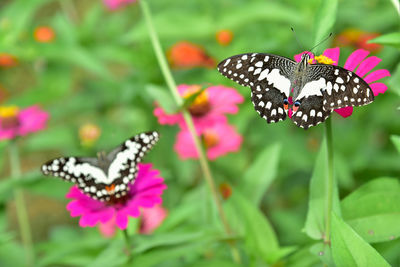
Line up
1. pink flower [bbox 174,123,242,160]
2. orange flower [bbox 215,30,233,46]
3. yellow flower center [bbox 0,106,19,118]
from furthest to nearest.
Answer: orange flower [bbox 215,30,233,46] < yellow flower center [bbox 0,106,19,118] < pink flower [bbox 174,123,242,160]

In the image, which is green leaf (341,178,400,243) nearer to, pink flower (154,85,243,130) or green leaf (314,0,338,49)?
green leaf (314,0,338,49)

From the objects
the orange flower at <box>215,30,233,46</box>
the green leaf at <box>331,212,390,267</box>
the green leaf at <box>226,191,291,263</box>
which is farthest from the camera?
the orange flower at <box>215,30,233,46</box>

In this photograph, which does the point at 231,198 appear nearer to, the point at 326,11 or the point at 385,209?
the point at 385,209

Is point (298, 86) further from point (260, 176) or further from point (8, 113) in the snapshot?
point (8, 113)

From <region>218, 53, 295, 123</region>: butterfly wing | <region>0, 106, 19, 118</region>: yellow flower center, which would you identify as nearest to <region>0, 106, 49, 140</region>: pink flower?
<region>0, 106, 19, 118</region>: yellow flower center

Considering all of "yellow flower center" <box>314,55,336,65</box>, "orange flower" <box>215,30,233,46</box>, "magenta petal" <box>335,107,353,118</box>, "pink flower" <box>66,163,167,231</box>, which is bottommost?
"pink flower" <box>66,163,167,231</box>

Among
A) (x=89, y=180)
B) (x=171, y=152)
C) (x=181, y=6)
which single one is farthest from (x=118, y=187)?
(x=181, y=6)

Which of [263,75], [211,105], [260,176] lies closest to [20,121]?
[211,105]

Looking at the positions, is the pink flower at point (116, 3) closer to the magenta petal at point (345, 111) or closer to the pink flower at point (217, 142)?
the pink flower at point (217, 142)
